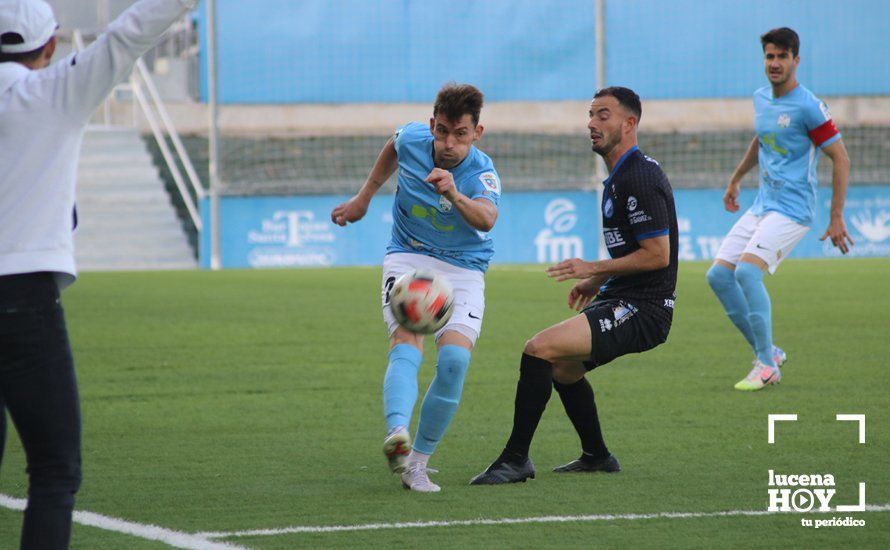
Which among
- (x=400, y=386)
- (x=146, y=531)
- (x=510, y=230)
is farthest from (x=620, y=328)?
(x=510, y=230)

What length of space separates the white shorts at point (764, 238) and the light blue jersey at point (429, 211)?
3.32 meters

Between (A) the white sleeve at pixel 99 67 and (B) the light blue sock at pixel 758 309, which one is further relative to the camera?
(B) the light blue sock at pixel 758 309

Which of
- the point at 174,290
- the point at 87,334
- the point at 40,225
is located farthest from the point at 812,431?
the point at 174,290

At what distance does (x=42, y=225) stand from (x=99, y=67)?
1.48 feet

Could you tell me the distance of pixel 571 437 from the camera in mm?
7176

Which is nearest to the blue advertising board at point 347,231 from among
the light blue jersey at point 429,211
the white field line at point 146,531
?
the light blue jersey at point 429,211

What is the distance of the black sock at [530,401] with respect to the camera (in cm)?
602

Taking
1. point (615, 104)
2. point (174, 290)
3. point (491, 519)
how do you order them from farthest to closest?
point (174, 290)
point (615, 104)
point (491, 519)

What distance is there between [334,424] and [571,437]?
4.40 ft

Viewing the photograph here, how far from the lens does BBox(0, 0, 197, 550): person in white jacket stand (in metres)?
3.74

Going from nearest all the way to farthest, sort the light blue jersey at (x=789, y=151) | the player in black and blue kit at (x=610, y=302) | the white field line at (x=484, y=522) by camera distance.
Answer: the white field line at (x=484, y=522) < the player in black and blue kit at (x=610, y=302) < the light blue jersey at (x=789, y=151)

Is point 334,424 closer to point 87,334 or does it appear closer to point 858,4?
point 87,334
